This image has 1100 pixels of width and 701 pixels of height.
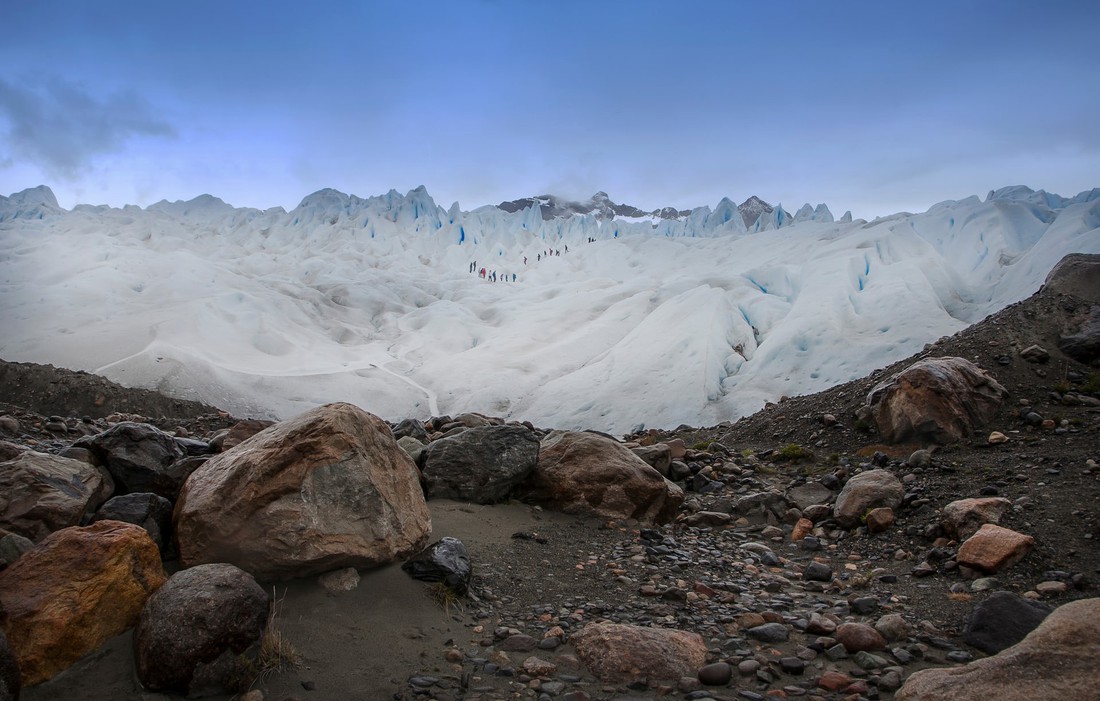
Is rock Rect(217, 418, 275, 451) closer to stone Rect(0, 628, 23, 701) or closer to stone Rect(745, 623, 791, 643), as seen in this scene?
stone Rect(0, 628, 23, 701)

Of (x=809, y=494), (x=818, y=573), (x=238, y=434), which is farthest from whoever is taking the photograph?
(x=809, y=494)

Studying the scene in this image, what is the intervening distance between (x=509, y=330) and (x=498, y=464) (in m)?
30.7

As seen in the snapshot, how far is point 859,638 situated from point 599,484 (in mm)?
3376

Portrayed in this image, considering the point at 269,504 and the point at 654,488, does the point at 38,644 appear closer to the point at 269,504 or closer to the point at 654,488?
the point at 269,504

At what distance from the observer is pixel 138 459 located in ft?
16.9

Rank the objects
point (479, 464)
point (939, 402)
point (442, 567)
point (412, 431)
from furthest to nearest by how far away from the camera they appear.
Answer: point (412, 431) → point (939, 402) → point (479, 464) → point (442, 567)

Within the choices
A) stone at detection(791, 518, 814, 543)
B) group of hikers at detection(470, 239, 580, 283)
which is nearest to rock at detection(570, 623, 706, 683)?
stone at detection(791, 518, 814, 543)

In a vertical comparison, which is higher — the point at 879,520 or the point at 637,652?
the point at 637,652

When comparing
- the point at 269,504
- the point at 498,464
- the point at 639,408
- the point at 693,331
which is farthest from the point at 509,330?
the point at 269,504

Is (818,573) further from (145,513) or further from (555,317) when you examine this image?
(555,317)

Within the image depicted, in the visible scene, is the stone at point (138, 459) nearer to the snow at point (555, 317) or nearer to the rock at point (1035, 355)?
the rock at point (1035, 355)

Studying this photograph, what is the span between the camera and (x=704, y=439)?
11688 mm

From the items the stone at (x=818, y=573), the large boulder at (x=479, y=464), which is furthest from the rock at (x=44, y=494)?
the stone at (x=818, y=573)

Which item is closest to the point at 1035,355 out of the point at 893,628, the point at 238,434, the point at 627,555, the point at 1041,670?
the point at 893,628
